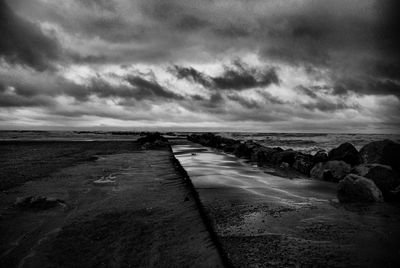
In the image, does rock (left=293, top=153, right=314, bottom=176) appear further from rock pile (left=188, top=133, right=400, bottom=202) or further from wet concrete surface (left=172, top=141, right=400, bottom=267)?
wet concrete surface (left=172, top=141, right=400, bottom=267)

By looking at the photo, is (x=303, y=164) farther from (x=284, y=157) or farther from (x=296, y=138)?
(x=296, y=138)

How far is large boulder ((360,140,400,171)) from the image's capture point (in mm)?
6703

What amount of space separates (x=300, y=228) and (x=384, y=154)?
5.37 meters

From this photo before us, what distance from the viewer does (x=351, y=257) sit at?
2.32 meters

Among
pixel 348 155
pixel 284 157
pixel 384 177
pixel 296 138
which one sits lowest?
pixel 296 138

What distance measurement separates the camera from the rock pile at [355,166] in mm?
4426

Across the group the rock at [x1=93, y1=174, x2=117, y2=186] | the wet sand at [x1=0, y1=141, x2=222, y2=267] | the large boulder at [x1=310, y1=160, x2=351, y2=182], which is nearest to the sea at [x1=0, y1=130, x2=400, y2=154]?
the large boulder at [x1=310, y1=160, x2=351, y2=182]

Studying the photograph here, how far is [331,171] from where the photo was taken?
21.5ft

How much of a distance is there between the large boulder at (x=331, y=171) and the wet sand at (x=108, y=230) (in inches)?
140

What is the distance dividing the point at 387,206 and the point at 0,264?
4999 millimetres

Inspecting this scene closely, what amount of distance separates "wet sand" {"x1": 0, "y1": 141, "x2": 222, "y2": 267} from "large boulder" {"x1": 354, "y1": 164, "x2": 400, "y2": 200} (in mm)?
3302

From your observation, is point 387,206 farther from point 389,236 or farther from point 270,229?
point 270,229

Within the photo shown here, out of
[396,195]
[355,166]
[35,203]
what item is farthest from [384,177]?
[35,203]

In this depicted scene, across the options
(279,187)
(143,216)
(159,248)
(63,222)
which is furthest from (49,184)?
(279,187)
